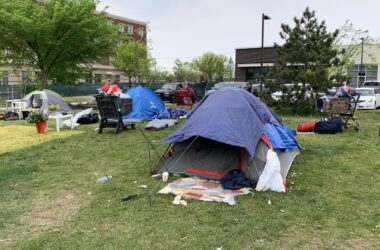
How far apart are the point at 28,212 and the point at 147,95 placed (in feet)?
33.2

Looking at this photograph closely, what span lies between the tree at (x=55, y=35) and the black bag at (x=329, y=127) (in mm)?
13530

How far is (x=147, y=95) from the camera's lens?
46.8 feet

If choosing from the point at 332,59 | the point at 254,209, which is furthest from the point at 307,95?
the point at 254,209

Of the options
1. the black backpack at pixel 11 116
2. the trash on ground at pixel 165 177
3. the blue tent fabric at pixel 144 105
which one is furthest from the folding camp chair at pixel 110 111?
the black backpack at pixel 11 116

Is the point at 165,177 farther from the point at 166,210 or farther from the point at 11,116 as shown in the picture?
the point at 11,116

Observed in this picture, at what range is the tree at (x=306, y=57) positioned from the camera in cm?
1352

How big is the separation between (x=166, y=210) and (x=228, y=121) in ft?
5.86

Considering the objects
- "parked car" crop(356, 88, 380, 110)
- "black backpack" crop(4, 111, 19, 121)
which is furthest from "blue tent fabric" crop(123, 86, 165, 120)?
"parked car" crop(356, 88, 380, 110)

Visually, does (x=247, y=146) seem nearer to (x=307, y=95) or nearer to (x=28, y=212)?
(x=28, y=212)

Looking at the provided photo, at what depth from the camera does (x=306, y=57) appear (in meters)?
13.7

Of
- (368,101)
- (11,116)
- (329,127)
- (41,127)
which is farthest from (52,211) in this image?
(368,101)

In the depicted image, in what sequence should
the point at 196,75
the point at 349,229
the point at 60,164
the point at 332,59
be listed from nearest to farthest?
the point at 349,229, the point at 60,164, the point at 332,59, the point at 196,75

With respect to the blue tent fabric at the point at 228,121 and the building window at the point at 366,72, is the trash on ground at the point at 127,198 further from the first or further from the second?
the building window at the point at 366,72

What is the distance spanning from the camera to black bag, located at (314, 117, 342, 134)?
9.95m
